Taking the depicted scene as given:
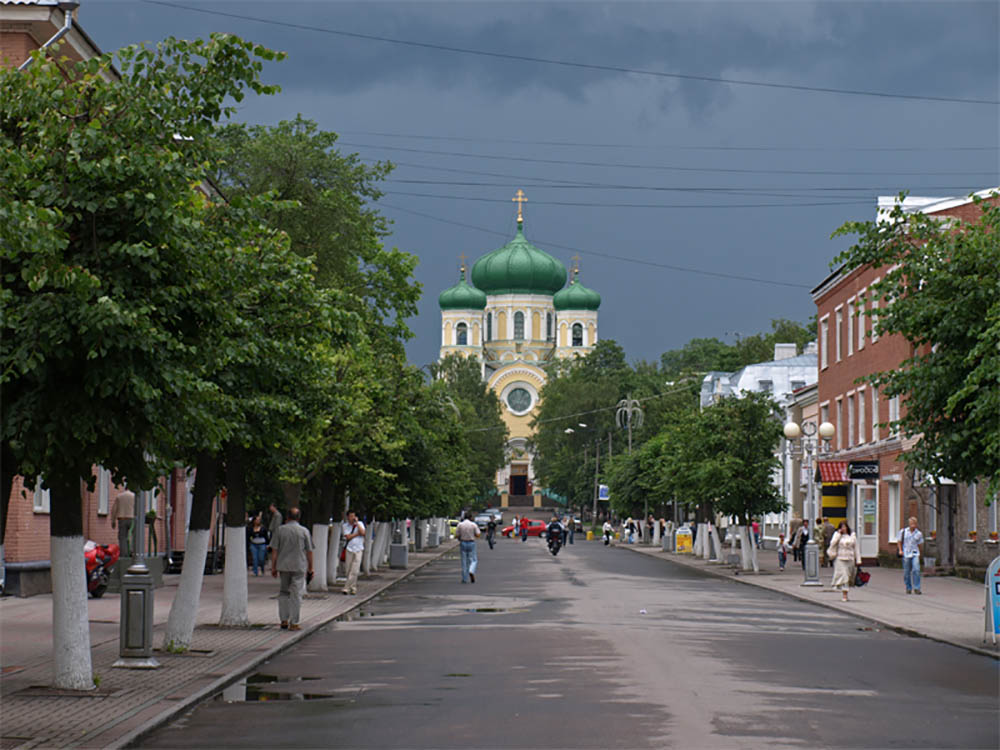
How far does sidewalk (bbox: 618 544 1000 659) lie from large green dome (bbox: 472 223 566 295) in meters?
103

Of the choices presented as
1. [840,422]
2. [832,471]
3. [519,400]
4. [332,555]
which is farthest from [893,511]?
[519,400]

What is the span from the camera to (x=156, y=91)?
532 inches

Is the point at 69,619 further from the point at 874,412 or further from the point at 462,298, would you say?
the point at 462,298

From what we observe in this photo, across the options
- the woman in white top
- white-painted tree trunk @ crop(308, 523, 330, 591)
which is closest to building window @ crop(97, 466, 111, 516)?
white-painted tree trunk @ crop(308, 523, 330, 591)

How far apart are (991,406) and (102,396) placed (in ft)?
36.5

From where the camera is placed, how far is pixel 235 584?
2308cm

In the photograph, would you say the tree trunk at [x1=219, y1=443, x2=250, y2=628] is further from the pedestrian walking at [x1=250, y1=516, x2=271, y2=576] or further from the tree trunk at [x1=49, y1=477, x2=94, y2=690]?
the pedestrian walking at [x1=250, y1=516, x2=271, y2=576]

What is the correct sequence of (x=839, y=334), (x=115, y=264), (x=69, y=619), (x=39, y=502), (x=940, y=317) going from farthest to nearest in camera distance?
(x=839, y=334) → (x=39, y=502) → (x=940, y=317) → (x=69, y=619) → (x=115, y=264)

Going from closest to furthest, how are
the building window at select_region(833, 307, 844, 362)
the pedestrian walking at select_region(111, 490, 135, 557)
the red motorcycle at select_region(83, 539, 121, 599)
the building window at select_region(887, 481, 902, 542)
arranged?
the red motorcycle at select_region(83, 539, 121, 599) < the pedestrian walking at select_region(111, 490, 135, 557) < the building window at select_region(887, 481, 902, 542) < the building window at select_region(833, 307, 844, 362)

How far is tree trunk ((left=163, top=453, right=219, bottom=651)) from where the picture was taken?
18.9 metres

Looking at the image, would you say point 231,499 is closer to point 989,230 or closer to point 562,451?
point 989,230

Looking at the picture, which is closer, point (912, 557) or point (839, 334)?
point (912, 557)

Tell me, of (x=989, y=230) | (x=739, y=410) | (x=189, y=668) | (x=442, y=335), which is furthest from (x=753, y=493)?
(x=442, y=335)

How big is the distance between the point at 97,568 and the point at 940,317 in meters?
15.9
